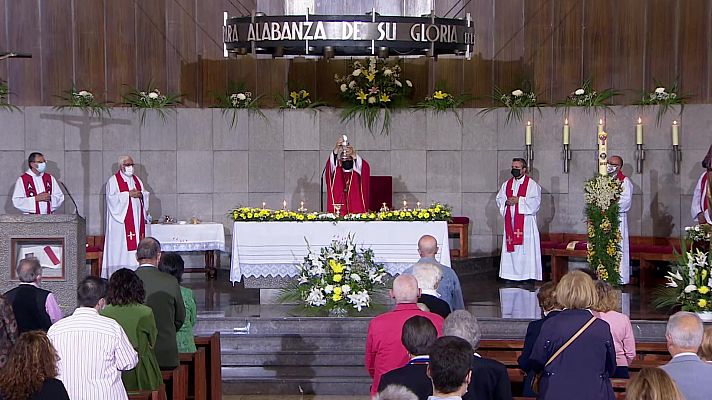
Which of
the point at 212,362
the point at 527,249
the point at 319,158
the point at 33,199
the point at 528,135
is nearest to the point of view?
the point at 212,362

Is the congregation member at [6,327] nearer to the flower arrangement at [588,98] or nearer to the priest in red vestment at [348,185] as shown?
the priest in red vestment at [348,185]

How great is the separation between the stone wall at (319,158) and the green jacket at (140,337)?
9270mm

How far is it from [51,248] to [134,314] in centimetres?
322

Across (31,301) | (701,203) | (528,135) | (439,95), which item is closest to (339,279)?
(31,301)

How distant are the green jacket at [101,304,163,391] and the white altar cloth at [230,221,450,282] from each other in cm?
564

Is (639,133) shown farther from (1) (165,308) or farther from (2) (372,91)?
(1) (165,308)

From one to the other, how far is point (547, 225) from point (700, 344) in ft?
34.3

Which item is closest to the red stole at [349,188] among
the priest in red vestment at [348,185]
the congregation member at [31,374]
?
the priest in red vestment at [348,185]

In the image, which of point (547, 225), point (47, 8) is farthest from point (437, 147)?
point (47, 8)

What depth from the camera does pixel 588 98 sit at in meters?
15.4

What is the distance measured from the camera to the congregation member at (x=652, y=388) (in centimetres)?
410

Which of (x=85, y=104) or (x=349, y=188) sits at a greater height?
(x=85, y=104)

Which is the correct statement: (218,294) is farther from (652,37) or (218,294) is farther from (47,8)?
Answer: (652,37)

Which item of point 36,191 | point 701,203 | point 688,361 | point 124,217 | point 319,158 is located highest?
point 319,158
